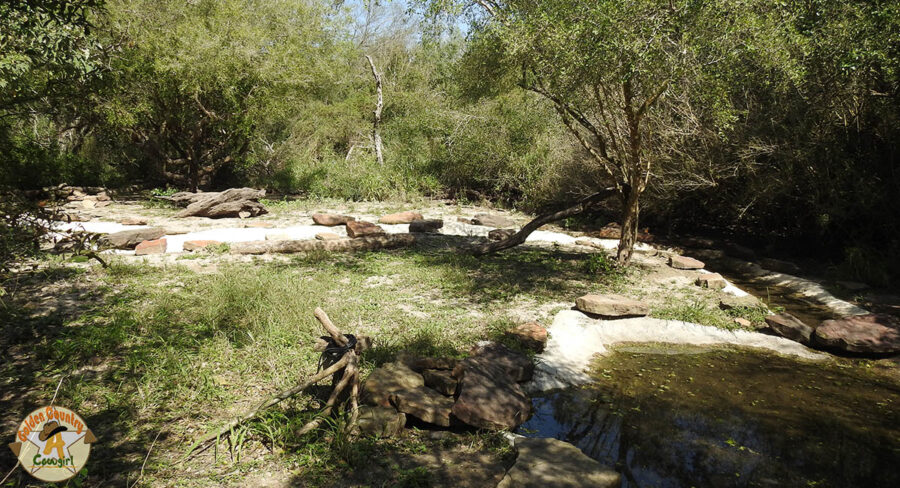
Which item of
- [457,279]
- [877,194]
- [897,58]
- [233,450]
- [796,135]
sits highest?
[897,58]

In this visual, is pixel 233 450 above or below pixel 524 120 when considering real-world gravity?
below

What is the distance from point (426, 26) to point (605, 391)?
749 centimetres

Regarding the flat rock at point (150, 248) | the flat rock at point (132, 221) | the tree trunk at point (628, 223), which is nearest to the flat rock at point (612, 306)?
the tree trunk at point (628, 223)

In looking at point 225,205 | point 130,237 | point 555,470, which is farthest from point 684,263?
point 225,205

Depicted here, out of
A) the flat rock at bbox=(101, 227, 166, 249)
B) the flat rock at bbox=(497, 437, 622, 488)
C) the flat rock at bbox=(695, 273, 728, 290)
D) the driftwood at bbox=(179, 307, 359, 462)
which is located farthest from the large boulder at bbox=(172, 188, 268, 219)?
the flat rock at bbox=(497, 437, 622, 488)

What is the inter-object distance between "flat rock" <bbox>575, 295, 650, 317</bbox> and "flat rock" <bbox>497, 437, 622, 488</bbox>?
9.69ft

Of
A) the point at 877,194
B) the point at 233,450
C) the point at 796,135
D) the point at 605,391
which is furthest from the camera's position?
the point at 796,135

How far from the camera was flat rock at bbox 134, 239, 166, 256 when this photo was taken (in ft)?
26.4

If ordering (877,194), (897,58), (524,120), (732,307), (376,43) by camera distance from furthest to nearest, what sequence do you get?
(376,43), (524,120), (877,194), (897,58), (732,307)

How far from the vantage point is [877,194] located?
766 cm

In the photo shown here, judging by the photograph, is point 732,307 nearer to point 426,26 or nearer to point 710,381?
point 710,381

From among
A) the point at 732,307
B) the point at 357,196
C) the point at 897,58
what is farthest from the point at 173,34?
the point at 897,58

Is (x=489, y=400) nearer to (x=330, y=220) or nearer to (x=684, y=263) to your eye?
(x=684, y=263)

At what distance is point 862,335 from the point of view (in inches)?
211
